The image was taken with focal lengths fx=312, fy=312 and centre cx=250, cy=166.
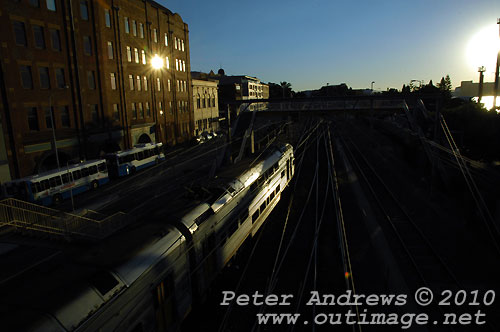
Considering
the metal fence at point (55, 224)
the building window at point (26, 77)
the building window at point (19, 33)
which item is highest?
the building window at point (19, 33)

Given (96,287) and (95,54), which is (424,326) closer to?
(96,287)

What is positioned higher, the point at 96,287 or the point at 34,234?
the point at 96,287

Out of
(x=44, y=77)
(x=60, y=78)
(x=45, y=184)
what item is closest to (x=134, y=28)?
(x=60, y=78)

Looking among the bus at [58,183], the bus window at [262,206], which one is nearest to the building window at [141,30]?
the bus at [58,183]

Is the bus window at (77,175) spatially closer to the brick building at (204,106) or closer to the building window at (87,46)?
the building window at (87,46)

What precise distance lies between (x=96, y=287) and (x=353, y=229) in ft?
46.3

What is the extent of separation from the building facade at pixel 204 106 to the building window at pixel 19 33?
34.1 meters

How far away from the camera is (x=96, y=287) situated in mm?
6465

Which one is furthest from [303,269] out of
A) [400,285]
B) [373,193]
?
[373,193]

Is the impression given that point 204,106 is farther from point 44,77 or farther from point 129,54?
point 44,77

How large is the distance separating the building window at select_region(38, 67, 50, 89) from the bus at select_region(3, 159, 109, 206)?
29.5 ft

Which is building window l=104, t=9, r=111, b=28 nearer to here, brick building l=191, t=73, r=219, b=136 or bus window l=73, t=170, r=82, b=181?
bus window l=73, t=170, r=82, b=181

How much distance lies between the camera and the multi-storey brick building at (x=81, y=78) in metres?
27.0

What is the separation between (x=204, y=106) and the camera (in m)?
66.3
